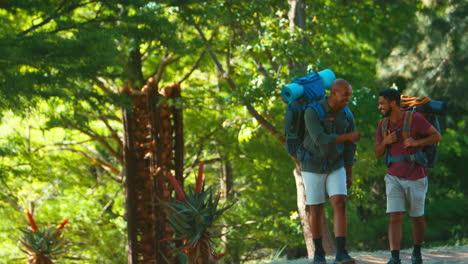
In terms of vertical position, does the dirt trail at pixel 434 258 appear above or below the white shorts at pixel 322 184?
below

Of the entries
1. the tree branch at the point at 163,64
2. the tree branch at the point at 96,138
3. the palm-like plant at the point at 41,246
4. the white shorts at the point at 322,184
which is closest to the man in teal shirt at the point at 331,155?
the white shorts at the point at 322,184

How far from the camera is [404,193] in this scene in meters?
6.27

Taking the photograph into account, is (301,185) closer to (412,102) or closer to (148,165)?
(148,165)

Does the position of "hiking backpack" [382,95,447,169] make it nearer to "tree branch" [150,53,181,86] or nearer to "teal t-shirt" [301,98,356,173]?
"teal t-shirt" [301,98,356,173]

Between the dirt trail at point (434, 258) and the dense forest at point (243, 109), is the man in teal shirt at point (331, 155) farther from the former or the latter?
the dense forest at point (243, 109)

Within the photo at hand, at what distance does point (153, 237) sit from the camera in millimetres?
15281

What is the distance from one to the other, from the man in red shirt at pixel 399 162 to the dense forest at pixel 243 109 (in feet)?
16.9

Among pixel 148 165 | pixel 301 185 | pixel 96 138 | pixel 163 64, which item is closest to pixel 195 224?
pixel 301 185

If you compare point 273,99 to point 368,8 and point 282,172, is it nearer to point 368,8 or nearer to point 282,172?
point 368,8

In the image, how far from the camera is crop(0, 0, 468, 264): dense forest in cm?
1312

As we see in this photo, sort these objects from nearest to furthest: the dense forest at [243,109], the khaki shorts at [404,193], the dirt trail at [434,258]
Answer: the khaki shorts at [404,193]
the dirt trail at [434,258]
the dense forest at [243,109]

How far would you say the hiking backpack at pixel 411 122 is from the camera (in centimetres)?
612

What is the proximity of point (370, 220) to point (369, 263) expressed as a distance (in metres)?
13.8

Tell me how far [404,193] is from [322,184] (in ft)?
2.73
